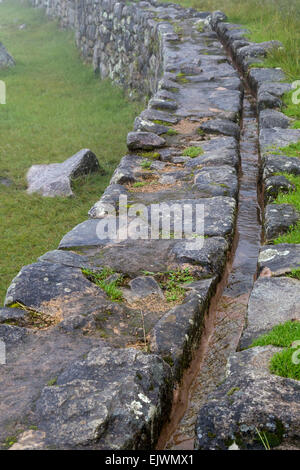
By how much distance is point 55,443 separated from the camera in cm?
177

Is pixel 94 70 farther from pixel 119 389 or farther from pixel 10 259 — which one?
pixel 119 389

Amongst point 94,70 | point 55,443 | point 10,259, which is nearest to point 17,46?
point 94,70

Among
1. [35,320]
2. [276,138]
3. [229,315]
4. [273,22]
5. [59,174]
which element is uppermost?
[273,22]

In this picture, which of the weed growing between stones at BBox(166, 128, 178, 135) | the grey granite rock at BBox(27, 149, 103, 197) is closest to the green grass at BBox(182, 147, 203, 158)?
the weed growing between stones at BBox(166, 128, 178, 135)

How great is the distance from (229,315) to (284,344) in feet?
2.36

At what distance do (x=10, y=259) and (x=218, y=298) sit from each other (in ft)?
8.34

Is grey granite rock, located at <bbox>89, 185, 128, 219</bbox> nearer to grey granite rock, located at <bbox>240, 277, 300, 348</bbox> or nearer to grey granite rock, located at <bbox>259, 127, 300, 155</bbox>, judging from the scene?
grey granite rock, located at <bbox>259, 127, 300, 155</bbox>

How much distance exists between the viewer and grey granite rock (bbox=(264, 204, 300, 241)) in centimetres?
325

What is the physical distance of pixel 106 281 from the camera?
284 centimetres

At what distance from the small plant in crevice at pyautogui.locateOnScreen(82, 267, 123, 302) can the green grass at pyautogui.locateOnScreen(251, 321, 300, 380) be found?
78 centimetres

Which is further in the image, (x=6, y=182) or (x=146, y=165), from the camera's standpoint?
(x=6, y=182)

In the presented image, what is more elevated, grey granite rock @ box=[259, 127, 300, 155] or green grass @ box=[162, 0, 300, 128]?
green grass @ box=[162, 0, 300, 128]

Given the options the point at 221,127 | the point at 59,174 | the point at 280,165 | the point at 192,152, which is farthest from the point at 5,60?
the point at 280,165

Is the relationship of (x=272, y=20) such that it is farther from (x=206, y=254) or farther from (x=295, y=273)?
(x=295, y=273)
